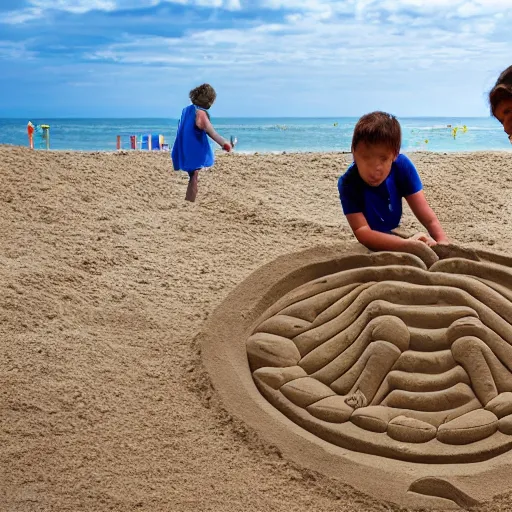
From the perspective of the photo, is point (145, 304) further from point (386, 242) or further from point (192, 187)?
point (192, 187)

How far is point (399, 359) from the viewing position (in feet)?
8.47

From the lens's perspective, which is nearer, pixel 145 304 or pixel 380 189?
pixel 380 189

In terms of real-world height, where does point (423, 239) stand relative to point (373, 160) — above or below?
below

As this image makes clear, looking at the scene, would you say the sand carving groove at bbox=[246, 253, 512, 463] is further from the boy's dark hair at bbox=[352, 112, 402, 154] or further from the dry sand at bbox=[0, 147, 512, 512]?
the boy's dark hair at bbox=[352, 112, 402, 154]

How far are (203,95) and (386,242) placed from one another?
104 inches

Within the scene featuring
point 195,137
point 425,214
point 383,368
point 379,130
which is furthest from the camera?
point 195,137

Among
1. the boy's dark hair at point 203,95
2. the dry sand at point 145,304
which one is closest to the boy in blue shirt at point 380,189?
the dry sand at point 145,304

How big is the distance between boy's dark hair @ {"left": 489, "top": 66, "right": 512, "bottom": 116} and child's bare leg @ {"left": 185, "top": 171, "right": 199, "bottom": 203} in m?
3.64

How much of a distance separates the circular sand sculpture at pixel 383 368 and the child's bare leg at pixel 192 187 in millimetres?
2483

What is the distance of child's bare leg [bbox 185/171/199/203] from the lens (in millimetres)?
5324

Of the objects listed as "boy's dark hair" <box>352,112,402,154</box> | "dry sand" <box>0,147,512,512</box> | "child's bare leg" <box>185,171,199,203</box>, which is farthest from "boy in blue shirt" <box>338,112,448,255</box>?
"child's bare leg" <box>185,171,199,203</box>

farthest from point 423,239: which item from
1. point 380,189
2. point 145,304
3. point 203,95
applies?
point 203,95

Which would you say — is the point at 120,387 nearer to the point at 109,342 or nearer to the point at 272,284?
the point at 109,342

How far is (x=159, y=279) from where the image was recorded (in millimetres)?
4055
